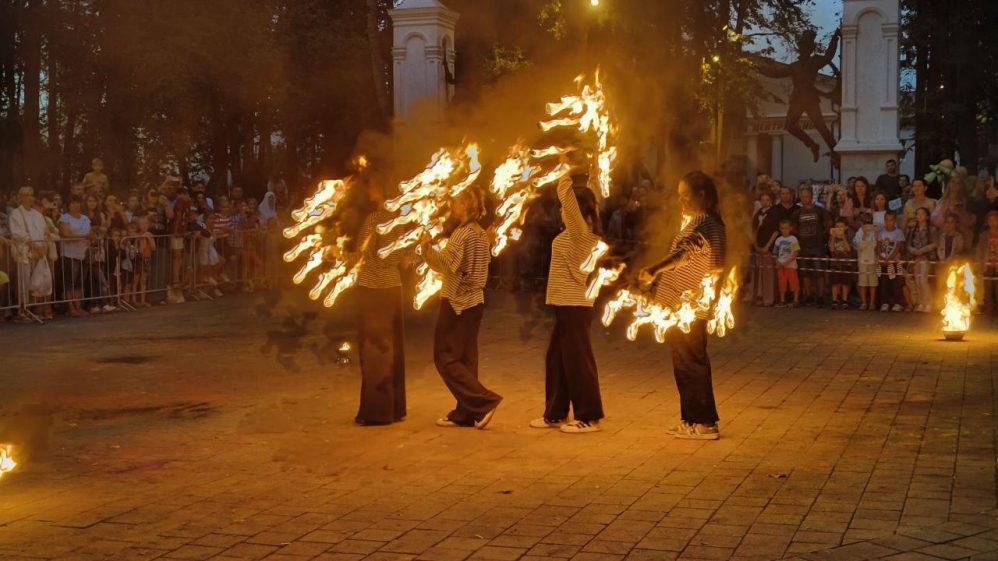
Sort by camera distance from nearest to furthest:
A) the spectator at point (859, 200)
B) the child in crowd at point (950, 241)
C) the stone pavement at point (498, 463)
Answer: the stone pavement at point (498, 463)
the child in crowd at point (950, 241)
the spectator at point (859, 200)

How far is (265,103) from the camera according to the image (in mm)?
30625

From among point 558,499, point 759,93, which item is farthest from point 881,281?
point 558,499

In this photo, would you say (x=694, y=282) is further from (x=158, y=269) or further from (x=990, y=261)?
(x=158, y=269)

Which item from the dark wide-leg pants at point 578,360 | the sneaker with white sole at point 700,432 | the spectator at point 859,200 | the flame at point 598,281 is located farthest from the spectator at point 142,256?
the sneaker with white sole at point 700,432

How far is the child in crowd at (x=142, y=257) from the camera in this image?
19.7 meters

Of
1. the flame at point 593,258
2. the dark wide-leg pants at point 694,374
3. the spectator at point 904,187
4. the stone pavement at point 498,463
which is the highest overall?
the spectator at point 904,187

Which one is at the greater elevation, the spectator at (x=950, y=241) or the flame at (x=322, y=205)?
the flame at (x=322, y=205)

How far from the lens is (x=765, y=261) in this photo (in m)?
20.4

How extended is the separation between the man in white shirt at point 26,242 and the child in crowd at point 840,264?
36.6ft

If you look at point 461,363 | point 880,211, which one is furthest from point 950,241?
point 461,363

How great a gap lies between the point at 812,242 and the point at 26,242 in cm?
1118

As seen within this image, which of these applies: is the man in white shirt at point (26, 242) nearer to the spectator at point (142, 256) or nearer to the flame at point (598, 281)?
the spectator at point (142, 256)

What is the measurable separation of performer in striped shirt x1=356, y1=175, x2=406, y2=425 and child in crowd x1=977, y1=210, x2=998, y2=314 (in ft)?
36.3

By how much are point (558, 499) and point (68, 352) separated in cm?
877
